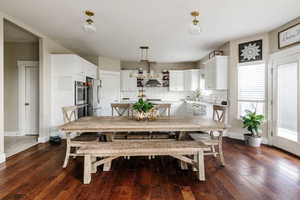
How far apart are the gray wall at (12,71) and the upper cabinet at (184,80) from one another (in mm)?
4745

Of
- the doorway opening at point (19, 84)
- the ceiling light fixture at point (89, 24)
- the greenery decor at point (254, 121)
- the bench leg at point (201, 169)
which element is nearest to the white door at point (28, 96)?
the doorway opening at point (19, 84)

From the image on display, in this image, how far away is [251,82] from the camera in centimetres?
411

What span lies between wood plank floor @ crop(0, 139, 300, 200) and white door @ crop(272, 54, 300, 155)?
0.44 meters

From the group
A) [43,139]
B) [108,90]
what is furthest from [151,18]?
[108,90]

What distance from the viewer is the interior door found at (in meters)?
4.50

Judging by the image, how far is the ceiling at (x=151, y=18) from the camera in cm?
260

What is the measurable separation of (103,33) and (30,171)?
3010 mm

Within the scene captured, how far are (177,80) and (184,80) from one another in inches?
11.2

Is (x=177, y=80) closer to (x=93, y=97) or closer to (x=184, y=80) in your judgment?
(x=184, y=80)

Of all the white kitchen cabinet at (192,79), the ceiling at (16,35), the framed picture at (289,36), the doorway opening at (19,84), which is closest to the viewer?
the framed picture at (289,36)

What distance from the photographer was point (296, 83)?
3.20 metres

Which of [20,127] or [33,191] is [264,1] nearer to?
[33,191]

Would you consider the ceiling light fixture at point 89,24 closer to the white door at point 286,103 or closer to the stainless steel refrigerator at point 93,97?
the stainless steel refrigerator at point 93,97

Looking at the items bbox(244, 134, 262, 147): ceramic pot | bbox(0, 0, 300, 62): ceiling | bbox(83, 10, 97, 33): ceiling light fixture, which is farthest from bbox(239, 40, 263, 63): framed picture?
bbox(83, 10, 97, 33): ceiling light fixture
